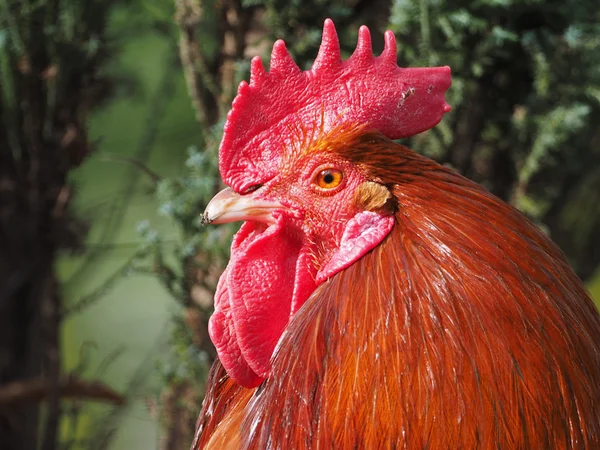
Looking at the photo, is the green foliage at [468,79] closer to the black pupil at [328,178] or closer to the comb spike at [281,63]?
the comb spike at [281,63]

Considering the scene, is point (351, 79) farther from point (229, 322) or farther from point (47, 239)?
point (47, 239)

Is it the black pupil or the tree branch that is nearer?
the black pupil

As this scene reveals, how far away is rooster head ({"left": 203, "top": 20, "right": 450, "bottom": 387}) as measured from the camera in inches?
67.9

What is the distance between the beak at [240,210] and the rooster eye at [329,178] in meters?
0.11

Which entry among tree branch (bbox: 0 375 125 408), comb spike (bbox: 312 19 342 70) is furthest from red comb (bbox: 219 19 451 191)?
tree branch (bbox: 0 375 125 408)

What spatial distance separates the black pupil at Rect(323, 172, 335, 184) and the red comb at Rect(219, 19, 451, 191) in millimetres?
125

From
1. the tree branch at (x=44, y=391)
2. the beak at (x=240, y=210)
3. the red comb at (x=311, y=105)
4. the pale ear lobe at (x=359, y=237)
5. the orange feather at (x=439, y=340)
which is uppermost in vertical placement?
the red comb at (x=311, y=105)

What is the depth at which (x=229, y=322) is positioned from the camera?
1.88m

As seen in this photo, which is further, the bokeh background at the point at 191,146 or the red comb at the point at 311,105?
the bokeh background at the point at 191,146

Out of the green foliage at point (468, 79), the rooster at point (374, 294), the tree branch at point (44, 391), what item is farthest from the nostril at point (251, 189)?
the tree branch at point (44, 391)

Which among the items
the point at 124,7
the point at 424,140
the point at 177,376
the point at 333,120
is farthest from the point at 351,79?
the point at 124,7

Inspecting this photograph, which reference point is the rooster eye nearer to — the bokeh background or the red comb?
the red comb

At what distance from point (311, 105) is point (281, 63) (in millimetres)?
157

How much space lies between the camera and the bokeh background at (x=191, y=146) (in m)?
3.43
